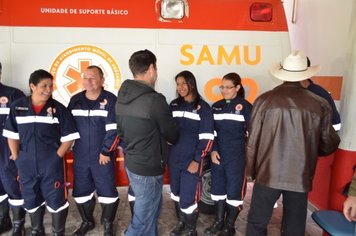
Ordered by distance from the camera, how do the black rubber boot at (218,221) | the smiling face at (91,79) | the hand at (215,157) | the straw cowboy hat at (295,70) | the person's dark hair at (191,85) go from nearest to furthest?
the straw cowboy hat at (295,70)
the smiling face at (91,79)
the person's dark hair at (191,85)
the hand at (215,157)
the black rubber boot at (218,221)

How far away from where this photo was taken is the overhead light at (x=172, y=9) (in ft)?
9.34

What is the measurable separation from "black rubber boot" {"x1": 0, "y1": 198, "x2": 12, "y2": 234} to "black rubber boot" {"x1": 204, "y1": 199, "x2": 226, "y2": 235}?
1874 millimetres

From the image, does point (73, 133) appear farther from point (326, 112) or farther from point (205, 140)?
point (326, 112)

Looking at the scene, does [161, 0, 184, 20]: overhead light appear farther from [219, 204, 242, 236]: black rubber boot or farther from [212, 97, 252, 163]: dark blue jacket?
[219, 204, 242, 236]: black rubber boot

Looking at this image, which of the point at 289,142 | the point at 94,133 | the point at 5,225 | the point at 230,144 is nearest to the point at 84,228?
the point at 5,225

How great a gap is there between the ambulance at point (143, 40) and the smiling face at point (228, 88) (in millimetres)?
176

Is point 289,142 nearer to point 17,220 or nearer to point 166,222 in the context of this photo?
point 166,222

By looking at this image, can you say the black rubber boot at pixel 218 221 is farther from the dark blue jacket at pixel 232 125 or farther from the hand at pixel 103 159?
Answer: the hand at pixel 103 159

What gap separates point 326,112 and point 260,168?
0.58 m

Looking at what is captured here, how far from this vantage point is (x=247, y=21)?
297cm

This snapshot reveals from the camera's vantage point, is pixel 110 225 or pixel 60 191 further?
pixel 110 225

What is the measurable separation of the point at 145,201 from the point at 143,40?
1.39 metres

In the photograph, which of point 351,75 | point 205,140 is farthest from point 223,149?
point 351,75

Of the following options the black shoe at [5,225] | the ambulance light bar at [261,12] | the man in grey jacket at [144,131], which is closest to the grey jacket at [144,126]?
the man in grey jacket at [144,131]
